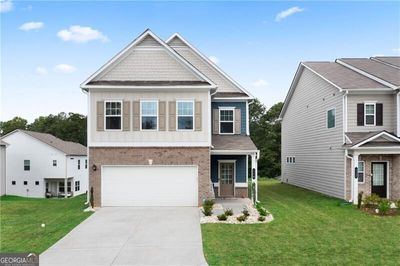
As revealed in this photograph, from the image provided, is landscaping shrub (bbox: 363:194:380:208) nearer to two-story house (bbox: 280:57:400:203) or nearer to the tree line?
two-story house (bbox: 280:57:400:203)

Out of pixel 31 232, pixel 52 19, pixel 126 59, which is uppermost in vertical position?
pixel 52 19

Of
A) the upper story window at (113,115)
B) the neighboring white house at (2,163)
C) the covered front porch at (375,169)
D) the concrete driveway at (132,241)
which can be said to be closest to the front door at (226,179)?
the concrete driveway at (132,241)

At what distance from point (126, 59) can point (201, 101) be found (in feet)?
13.8

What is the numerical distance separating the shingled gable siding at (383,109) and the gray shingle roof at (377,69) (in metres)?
0.97

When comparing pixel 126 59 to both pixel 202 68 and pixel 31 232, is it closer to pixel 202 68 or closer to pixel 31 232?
pixel 202 68

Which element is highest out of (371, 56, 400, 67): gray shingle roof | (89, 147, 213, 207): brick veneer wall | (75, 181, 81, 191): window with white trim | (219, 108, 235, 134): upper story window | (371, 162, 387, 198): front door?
(371, 56, 400, 67): gray shingle roof

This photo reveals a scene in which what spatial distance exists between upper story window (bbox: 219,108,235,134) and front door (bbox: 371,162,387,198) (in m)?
7.57

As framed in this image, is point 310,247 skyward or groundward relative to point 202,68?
groundward

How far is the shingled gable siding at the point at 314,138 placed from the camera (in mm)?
20406

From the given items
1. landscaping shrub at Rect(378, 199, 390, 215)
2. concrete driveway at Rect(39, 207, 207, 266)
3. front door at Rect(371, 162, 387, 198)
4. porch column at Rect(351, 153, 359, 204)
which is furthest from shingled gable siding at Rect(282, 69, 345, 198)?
concrete driveway at Rect(39, 207, 207, 266)

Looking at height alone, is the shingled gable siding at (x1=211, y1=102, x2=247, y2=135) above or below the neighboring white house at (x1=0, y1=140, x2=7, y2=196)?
above

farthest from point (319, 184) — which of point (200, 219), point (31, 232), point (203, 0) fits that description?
point (31, 232)

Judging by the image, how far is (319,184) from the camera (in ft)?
76.2

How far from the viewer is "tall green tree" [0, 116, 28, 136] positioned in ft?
223
